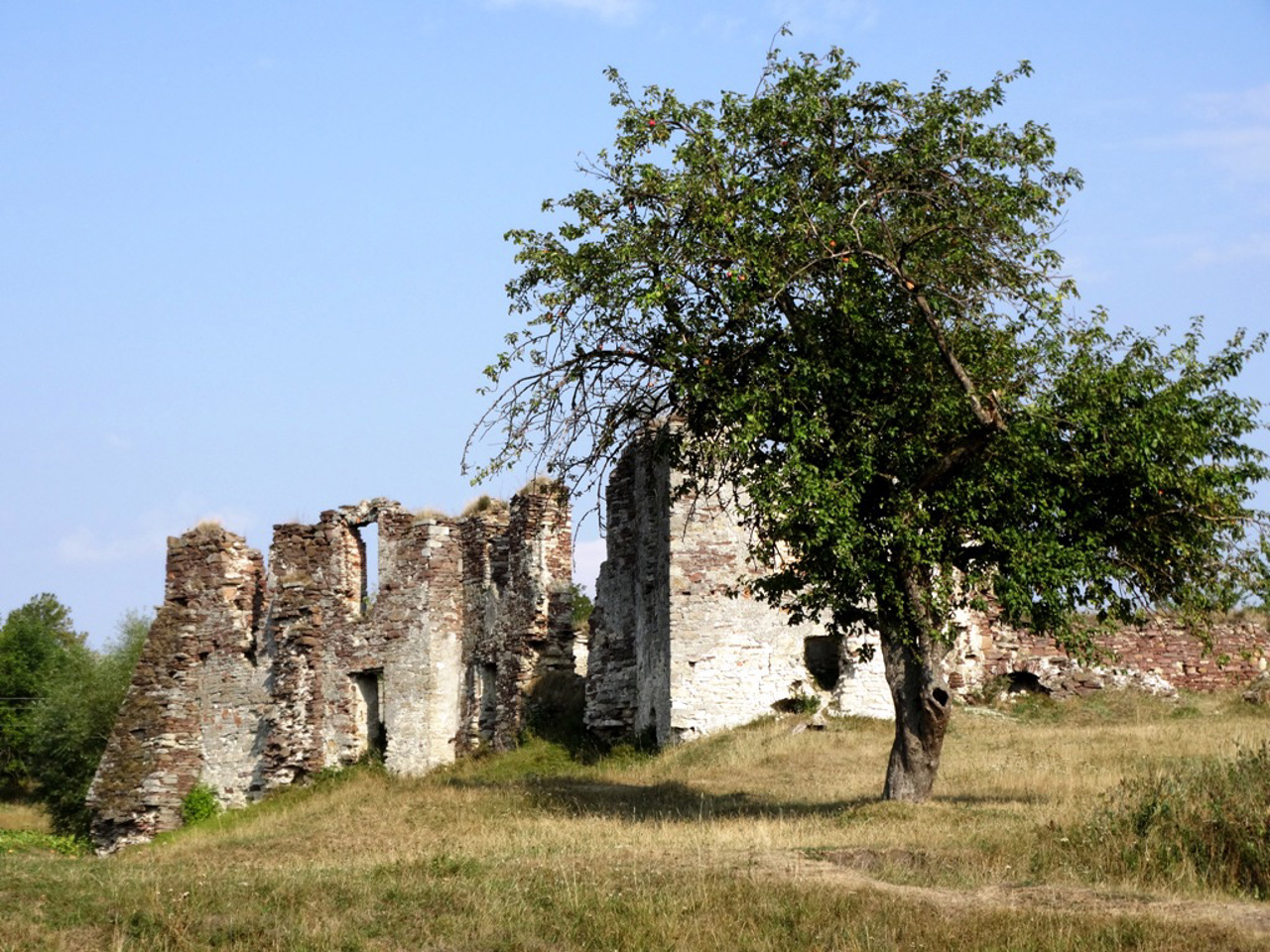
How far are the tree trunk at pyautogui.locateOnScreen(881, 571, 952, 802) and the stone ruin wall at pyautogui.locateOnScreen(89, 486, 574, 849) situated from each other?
39.4ft

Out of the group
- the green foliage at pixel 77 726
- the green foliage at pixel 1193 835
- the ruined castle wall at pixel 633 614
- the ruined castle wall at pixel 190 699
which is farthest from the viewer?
the green foliage at pixel 77 726

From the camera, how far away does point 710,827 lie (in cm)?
1709

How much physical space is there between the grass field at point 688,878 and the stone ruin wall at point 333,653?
7975 millimetres

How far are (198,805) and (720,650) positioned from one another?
1290 cm

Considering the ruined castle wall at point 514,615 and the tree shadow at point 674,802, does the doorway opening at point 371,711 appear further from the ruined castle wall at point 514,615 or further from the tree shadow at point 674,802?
the tree shadow at point 674,802

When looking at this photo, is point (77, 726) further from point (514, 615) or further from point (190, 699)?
point (514, 615)

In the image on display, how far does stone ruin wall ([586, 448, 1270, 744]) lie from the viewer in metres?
26.0

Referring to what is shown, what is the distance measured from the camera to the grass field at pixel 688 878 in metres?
11.6

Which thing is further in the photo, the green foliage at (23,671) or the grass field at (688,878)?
the green foliage at (23,671)

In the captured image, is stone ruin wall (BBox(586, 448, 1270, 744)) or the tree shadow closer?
the tree shadow

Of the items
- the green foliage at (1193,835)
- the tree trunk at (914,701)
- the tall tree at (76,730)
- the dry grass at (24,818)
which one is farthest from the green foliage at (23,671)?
the green foliage at (1193,835)

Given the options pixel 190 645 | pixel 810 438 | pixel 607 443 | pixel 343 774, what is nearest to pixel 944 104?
pixel 810 438

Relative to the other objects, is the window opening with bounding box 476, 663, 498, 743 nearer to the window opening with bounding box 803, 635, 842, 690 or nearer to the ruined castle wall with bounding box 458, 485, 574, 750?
the ruined castle wall with bounding box 458, 485, 574, 750

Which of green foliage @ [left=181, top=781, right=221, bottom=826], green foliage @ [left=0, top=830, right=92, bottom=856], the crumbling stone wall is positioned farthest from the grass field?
green foliage @ [left=0, top=830, right=92, bottom=856]
